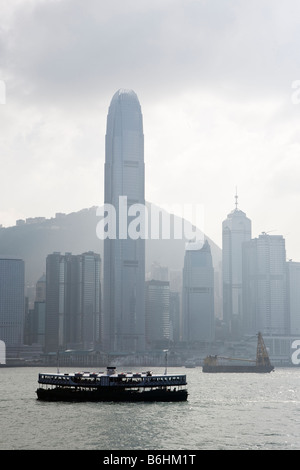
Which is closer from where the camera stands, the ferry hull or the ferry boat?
the ferry hull

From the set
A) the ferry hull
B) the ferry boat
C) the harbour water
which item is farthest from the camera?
the ferry boat

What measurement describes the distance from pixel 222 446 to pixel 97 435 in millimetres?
19086

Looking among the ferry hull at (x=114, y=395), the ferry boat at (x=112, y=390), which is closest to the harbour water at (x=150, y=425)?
the ferry boat at (x=112, y=390)

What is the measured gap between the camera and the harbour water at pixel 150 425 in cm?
9438

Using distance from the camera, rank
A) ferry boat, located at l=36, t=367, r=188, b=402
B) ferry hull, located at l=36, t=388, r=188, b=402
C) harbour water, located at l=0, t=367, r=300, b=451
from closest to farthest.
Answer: harbour water, located at l=0, t=367, r=300, b=451, ferry hull, located at l=36, t=388, r=188, b=402, ferry boat, located at l=36, t=367, r=188, b=402

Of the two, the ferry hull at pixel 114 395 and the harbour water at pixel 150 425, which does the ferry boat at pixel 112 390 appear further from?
the harbour water at pixel 150 425

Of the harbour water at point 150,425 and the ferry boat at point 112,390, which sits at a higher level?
the ferry boat at point 112,390

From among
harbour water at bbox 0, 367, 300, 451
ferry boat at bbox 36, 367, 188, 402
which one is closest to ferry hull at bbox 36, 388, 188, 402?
ferry boat at bbox 36, 367, 188, 402

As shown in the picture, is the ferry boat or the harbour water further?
the ferry boat

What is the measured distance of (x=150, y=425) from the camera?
A: 111m

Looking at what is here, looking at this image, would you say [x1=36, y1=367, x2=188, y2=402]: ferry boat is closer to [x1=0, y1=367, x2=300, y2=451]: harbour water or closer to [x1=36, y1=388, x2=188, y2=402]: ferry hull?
[x1=36, y1=388, x2=188, y2=402]: ferry hull

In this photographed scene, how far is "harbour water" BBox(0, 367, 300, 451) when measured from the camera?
94.4 meters

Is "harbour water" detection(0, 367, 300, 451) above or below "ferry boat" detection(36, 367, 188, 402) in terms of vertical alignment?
below

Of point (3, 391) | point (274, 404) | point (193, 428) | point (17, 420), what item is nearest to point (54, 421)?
point (17, 420)
